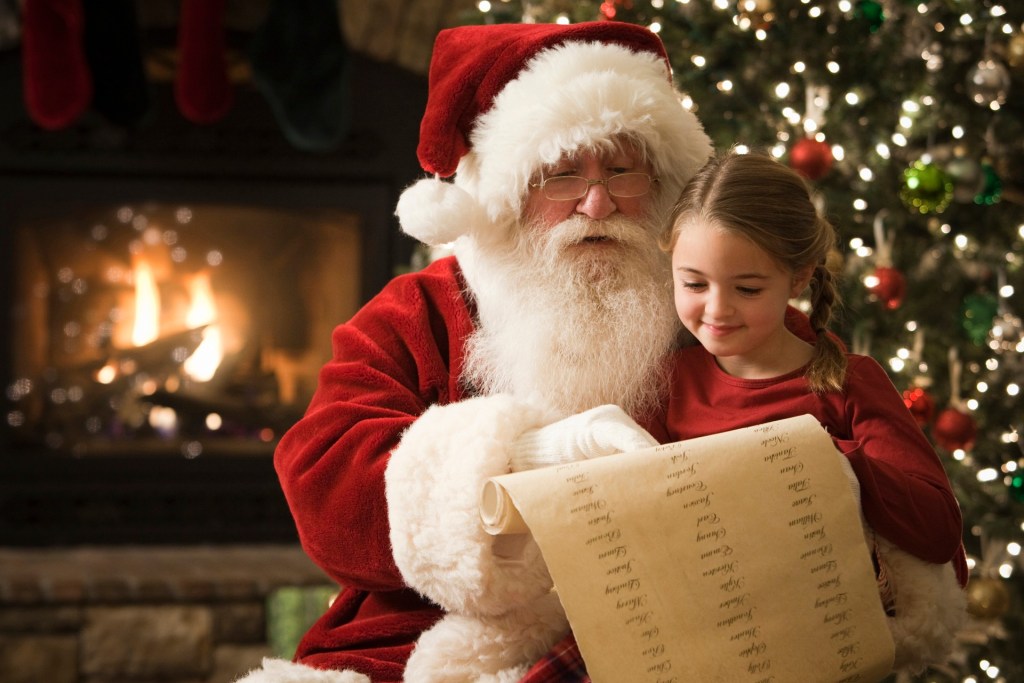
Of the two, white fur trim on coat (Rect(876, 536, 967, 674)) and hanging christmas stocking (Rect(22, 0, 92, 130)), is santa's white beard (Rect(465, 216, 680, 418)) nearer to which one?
white fur trim on coat (Rect(876, 536, 967, 674))

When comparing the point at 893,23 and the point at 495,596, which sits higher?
the point at 893,23

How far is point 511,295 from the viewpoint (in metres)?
1.38

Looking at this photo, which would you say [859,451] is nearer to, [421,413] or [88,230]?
[421,413]

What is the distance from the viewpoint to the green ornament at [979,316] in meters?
2.07

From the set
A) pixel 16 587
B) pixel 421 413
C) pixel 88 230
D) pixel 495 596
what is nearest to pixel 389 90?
pixel 88 230

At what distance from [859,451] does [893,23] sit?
4.58 ft

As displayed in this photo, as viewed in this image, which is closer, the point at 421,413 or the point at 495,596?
the point at 495,596

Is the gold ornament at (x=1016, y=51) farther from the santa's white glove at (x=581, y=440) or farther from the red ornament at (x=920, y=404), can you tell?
the santa's white glove at (x=581, y=440)

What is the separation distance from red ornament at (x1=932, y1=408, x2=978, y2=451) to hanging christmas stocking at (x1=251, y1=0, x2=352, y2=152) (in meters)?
1.73

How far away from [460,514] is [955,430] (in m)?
1.23

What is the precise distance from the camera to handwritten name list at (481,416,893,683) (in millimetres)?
927

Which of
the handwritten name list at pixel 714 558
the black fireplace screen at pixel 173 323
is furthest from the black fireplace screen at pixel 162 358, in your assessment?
the handwritten name list at pixel 714 558

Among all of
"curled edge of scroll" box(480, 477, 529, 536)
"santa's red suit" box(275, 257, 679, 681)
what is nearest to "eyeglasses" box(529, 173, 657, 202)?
"santa's red suit" box(275, 257, 679, 681)

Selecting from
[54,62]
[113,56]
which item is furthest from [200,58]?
[54,62]
